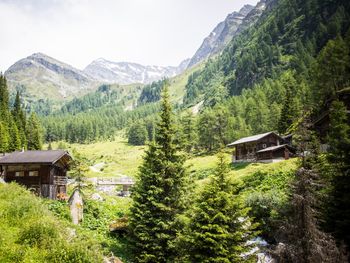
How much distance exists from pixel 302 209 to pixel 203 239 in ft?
20.5

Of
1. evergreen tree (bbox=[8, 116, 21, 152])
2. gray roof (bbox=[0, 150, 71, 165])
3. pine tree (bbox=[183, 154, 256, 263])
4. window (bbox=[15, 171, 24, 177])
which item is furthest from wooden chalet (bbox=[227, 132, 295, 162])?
evergreen tree (bbox=[8, 116, 21, 152])

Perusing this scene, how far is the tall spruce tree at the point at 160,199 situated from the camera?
82.9 ft

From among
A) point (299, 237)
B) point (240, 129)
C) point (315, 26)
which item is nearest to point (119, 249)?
point (299, 237)

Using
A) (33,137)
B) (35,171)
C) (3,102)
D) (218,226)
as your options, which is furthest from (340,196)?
(3,102)

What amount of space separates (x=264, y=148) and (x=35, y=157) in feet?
160

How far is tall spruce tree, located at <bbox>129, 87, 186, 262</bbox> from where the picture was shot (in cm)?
2527

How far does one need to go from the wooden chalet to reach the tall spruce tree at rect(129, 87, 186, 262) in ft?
124

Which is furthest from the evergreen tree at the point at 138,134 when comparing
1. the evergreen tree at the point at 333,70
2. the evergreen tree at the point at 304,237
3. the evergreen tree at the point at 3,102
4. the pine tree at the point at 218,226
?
the evergreen tree at the point at 304,237

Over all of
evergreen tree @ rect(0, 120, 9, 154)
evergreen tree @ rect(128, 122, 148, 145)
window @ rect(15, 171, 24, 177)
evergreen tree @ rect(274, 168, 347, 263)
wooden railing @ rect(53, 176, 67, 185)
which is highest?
evergreen tree @ rect(128, 122, 148, 145)

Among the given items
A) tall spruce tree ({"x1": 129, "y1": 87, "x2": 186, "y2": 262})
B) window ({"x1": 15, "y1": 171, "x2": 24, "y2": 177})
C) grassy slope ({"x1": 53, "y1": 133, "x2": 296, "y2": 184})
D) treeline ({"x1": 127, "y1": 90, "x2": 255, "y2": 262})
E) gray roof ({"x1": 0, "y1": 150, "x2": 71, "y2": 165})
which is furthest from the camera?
grassy slope ({"x1": 53, "y1": 133, "x2": 296, "y2": 184})

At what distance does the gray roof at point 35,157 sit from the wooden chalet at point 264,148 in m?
41.0

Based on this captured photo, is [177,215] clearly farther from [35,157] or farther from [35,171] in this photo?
[35,157]

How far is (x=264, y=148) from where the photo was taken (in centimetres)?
7000

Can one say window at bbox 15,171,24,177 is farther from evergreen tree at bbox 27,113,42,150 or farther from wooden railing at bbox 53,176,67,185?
evergreen tree at bbox 27,113,42,150
